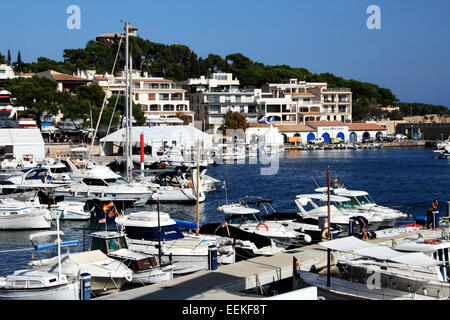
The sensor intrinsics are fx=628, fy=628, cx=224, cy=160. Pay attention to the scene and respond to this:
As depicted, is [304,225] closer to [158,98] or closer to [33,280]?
[33,280]

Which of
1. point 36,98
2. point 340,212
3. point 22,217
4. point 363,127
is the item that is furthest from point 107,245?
point 363,127

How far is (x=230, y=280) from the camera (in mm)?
14273

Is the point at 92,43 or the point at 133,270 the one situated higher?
the point at 92,43

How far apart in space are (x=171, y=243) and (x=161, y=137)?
45246mm

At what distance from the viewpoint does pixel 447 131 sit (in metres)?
109

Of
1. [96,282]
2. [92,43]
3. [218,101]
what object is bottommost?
[96,282]

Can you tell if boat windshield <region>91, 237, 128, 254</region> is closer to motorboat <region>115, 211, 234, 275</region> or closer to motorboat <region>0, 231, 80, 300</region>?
motorboat <region>115, 211, 234, 275</region>

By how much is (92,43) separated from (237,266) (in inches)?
5053

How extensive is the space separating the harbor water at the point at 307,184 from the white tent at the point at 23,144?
16.2m

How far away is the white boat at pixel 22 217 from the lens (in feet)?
87.7

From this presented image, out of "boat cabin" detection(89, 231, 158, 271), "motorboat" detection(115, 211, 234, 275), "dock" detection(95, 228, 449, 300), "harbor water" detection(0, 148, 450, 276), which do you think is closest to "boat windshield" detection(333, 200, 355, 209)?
"harbor water" detection(0, 148, 450, 276)

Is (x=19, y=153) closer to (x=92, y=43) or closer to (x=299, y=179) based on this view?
(x=299, y=179)

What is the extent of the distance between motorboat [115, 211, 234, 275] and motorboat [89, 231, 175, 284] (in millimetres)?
768
